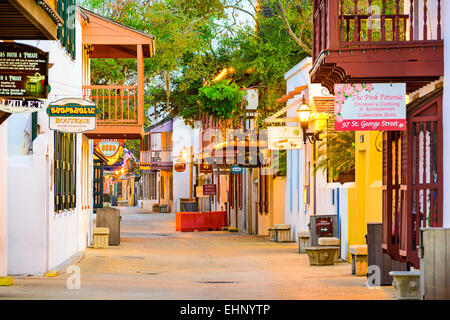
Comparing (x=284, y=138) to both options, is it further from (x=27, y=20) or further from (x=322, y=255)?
(x=27, y=20)

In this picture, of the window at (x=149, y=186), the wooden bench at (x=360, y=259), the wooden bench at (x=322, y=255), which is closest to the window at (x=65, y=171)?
the wooden bench at (x=322, y=255)

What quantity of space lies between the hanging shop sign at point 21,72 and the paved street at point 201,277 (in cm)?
302

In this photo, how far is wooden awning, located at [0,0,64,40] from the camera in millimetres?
10586

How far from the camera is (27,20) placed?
449 inches

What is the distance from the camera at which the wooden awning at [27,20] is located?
10.6 m

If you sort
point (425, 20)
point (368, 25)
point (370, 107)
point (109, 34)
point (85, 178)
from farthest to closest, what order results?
1. point (85, 178)
2. point (109, 34)
3. point (368, 25)
4. point (425, 20)
5. point (370, 107)

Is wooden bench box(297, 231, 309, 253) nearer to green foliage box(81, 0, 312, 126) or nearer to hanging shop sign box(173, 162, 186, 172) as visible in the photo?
green foliage box(81, 0, 312, 126)

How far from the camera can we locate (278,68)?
34.1m

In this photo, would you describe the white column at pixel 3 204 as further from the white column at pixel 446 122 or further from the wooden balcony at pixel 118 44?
the wooden balcony at pixel 118 44

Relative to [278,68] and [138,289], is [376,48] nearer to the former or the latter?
[138,289]

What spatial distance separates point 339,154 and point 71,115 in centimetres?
754

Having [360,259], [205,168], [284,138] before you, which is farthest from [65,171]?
[205,168]

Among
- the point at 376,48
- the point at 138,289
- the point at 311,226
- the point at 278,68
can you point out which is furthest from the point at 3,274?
the point at 278,68
